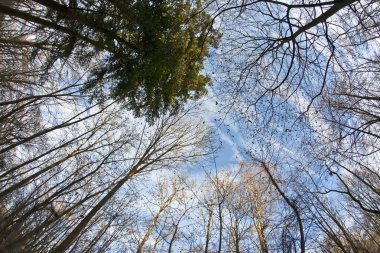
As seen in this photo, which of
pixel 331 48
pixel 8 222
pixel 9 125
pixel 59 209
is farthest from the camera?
pixel 9 125

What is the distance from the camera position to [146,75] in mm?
6520

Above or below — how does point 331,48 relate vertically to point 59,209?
above

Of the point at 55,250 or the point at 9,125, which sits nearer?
the point at 55,250

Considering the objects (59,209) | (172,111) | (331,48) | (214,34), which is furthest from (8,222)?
(331,48)

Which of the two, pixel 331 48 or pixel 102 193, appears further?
pixel 102 193

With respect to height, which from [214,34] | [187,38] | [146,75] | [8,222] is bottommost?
[8,222]

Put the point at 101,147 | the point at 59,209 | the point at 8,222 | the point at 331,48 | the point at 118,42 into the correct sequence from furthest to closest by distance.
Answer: the point at 101,147 → the point at 59,209 → the point at 118,42 → the point at 8,222 → the point at 331,48

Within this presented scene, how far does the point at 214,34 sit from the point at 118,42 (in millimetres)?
→ 2160

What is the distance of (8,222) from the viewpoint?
19.7ft

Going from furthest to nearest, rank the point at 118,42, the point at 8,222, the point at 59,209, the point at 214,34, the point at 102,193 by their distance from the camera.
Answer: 1. the point at 102,193
2. the point at 59,209
3. the point at 214,34
4. the point at 118,42
5. the point at 8,222

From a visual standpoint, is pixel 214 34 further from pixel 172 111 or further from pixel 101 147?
pixel 101 147

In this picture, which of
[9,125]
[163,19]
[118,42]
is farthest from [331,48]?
[9,125]

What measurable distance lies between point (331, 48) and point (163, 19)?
3146 millimetres

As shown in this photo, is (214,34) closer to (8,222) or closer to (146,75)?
(146,75)
